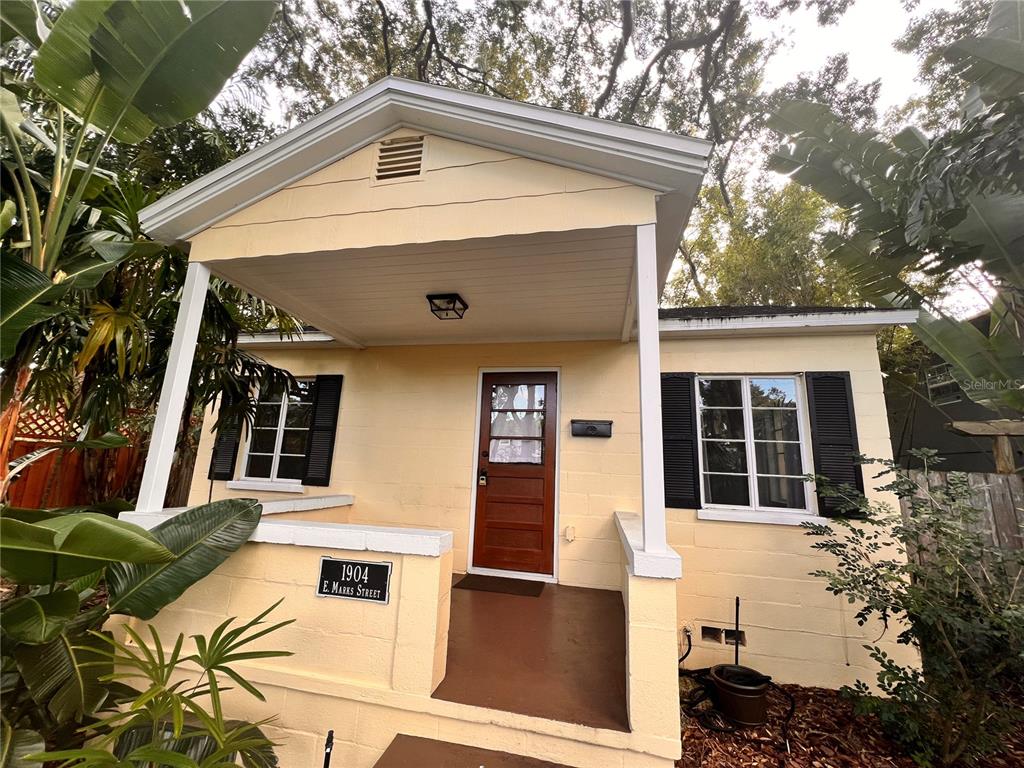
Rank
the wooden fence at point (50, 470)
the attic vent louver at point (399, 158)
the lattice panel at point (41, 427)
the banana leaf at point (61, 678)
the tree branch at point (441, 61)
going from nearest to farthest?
the banana leaf at point (61, 678)
the attic vent louver at point (399, 158)
the wooden fence at point (50, 470)
the lattice panel at point (41, 427)
the tree branch at point (441, 61)

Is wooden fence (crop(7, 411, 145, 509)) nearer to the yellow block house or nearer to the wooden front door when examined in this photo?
the yellow block house

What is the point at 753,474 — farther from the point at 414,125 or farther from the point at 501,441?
the point at 414,125

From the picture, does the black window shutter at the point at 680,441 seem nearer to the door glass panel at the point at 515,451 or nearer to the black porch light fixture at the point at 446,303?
the door glass panel at the point at 515,451

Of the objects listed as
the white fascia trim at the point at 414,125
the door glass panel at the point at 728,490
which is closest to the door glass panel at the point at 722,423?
the door glass panel at the point at 728,490

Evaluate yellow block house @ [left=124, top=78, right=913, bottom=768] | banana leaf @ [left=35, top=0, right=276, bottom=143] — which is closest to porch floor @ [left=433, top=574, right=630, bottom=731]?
yellow block house @ [left=124, top=78, right=913, bottom=768]

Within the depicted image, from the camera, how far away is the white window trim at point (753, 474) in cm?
368

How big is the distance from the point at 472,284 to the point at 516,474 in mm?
2005

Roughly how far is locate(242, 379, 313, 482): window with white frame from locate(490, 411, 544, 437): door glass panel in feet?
7.51

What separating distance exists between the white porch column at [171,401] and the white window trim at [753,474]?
4179mm

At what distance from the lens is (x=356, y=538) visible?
231 cm

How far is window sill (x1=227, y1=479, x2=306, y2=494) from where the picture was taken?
4.85 metres

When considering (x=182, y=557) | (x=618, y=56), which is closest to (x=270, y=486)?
(x=182, y=557)

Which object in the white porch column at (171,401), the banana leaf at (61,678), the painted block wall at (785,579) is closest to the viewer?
the banana leaf at (61,678)

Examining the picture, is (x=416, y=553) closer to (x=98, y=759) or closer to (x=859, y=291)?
(x=98, y=759)
